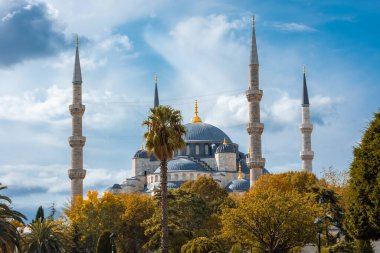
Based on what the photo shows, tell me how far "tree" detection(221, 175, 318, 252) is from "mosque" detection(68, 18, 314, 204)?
125 feet

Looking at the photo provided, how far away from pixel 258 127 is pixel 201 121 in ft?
147

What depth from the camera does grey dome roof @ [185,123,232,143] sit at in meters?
129

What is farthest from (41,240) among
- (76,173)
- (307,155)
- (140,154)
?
(140,154)

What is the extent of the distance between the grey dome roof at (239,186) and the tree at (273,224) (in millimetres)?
56261

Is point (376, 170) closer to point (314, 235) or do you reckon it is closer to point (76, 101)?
point (314, 235)

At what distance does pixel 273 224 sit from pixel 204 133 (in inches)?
3120

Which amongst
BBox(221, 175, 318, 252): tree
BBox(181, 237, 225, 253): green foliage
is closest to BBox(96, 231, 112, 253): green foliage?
BBox(221, 175, 318, 252): tree

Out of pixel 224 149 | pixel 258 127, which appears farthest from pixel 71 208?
pixel 224 149

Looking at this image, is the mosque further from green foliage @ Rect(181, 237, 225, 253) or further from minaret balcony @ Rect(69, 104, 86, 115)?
green foliage @ Rect(181, 237, 225, 253)

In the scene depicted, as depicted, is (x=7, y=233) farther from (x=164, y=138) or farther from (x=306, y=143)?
(x=306, y=143)

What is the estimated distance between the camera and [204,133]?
426 ft

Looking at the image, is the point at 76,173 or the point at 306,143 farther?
the point at 306,143

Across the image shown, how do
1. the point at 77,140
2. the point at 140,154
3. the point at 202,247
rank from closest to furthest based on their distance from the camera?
the point at 202,247 → the point at 77,140 → the point at 140,154

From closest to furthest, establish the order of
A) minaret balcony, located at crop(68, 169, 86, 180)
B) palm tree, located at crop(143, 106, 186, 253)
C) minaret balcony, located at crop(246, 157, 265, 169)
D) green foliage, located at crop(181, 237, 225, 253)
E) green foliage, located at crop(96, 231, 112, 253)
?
1. palm tree, located at crop(143, 106, 186, 253)
2. green foliage, located at crop(181, 237, 225, 253)
3. green foliage, located at crop(96, 231, 112, 253)
4. minaret balcony, located at crop(68, 169, 86, 180)
5. minaret balcony, located at crop(246, 157, 265, 169)
